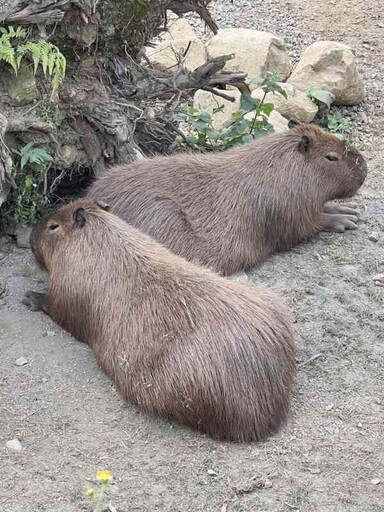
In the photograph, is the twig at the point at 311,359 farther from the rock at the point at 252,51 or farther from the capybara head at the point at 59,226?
the rock at the point at 252,51

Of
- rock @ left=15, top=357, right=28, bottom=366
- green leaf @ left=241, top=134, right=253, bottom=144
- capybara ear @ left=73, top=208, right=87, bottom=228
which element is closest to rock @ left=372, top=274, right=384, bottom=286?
green leaf @ left=241, top=134, right=253, bottom=144

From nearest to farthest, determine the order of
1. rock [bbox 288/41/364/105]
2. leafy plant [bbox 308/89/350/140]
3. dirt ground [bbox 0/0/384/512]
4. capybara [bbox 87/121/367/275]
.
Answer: dirt ground [bbox 0/0/384/512] → capybara [bbox 87/121/367/275] → leafy plant [bbox 308/89/350/140] → rock [bbox 288/41/364/105]

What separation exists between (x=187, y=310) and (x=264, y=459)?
84 cm

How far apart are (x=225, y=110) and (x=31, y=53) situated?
316 centimetres

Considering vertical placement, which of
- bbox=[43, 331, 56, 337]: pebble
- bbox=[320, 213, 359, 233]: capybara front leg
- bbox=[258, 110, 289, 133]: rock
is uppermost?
bbox=[258, 110, 289, 133]: rock

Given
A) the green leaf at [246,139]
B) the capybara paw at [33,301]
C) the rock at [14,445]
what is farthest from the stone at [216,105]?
the rock at [14,445]

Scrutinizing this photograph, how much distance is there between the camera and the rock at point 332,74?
8.81m

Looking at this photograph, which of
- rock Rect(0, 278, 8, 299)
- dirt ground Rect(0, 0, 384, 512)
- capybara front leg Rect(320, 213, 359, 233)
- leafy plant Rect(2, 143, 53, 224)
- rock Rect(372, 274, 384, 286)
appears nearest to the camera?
dirt ground Rect(0, 0, 384, 512)

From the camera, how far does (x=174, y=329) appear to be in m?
4.34

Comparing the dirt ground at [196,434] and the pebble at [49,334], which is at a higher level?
the dirt ground at [196,434]

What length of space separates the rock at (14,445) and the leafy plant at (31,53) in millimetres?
2265

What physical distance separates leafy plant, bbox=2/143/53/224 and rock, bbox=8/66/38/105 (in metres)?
0.33

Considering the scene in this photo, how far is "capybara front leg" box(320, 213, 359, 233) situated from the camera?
6586 mm

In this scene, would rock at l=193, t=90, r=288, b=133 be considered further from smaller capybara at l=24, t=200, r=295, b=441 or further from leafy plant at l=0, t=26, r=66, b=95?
smaller capybara at l=24, t=200, r=295, b=441
